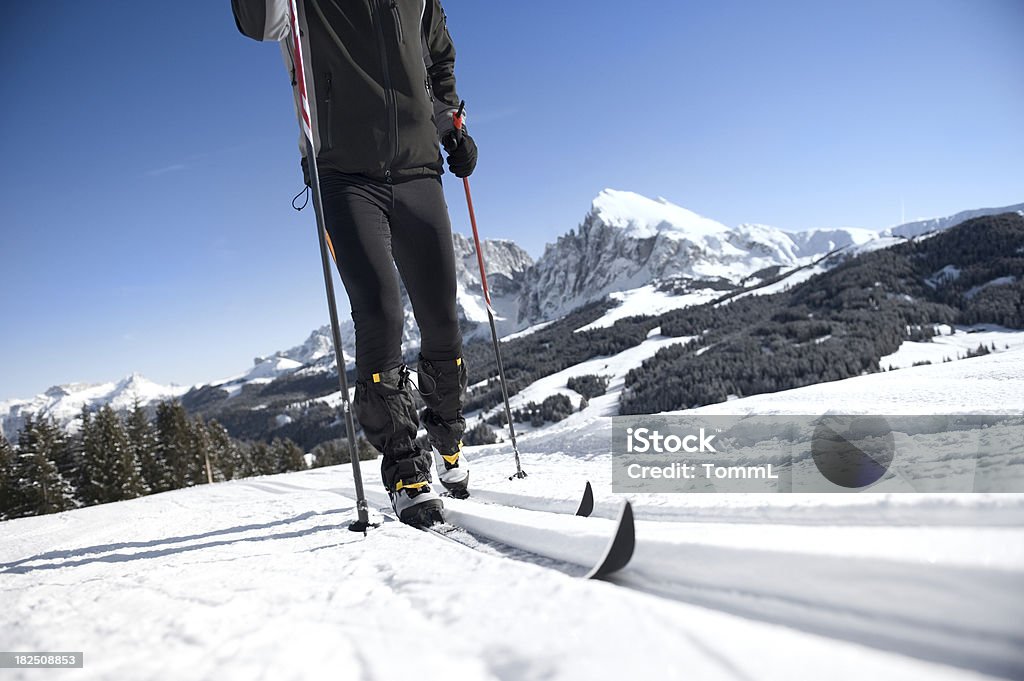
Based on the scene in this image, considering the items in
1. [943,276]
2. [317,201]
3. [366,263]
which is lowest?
[366,263]

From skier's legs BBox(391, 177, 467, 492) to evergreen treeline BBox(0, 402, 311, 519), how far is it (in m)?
24.1

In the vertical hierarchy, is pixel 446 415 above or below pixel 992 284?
below

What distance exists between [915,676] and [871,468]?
118 centimetres

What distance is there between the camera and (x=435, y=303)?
2.70 meters

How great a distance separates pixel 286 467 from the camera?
3488 centimetres

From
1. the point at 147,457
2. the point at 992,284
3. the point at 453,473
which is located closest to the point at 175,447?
the point at 147,457

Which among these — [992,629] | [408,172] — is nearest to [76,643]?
[992,629]

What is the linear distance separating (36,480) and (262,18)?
2658cm

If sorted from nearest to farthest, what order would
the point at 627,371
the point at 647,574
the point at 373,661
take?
the point at 373,661
the point at 647,574
the point at 627,371

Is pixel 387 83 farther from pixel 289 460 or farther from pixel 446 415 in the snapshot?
pixel 289 460

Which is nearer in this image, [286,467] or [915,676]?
[915,676]

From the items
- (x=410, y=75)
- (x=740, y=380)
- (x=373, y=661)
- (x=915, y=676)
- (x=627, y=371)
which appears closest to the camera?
(x=915, y=676)

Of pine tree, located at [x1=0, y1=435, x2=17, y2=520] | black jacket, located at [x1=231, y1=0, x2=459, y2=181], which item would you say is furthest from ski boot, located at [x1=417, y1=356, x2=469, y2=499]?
pine tree, located at [x1=0, y1=435, x2=17, y2=520]

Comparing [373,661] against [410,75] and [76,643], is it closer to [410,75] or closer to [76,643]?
[76,643]
